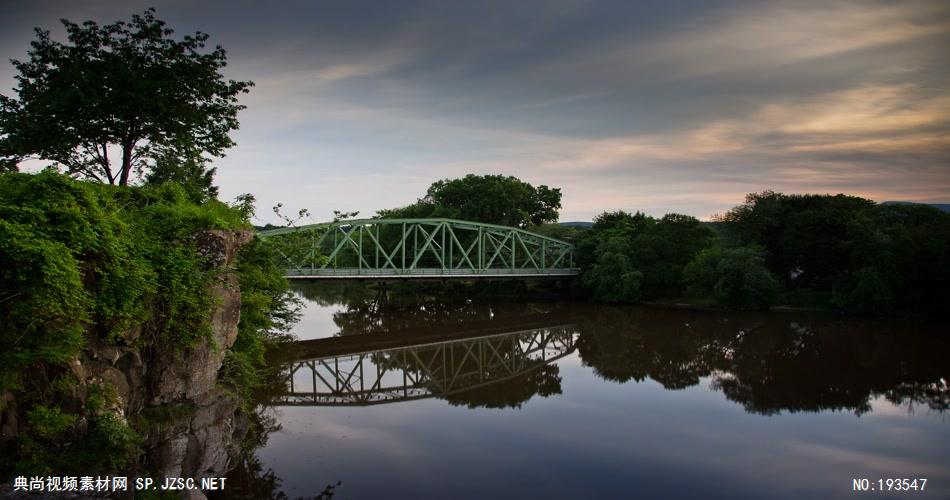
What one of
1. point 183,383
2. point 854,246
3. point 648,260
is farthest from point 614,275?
point 183,383

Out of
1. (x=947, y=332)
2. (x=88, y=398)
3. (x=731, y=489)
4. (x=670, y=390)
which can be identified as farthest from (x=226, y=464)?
(x=947, y=332)

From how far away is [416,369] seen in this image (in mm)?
22172

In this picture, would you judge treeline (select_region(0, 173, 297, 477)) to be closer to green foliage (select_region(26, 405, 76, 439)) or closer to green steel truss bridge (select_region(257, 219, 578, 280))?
green foliage (select_region(26, 405, 76, 439))

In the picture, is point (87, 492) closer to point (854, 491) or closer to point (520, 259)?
point (854, 491)

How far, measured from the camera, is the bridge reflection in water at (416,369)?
60.1 feet

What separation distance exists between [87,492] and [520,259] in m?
48.5

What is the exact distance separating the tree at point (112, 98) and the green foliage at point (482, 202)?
1399 inches

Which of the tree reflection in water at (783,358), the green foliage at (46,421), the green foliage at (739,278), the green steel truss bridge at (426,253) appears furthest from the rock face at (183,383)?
the green foliage at (739,278)

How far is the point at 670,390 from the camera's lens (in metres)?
18.6

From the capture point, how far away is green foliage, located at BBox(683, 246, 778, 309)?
1416 inches

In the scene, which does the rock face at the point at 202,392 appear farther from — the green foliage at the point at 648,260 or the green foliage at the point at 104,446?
the green foliage at the point at 648,260

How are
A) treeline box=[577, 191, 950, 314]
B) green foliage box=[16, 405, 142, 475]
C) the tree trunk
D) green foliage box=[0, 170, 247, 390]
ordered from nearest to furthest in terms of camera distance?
green foliage box=[0, 170, 247, 390], green foliage box=[16, 405, 142, 475], the tree trunk, treeline box=[577, 191, 950, 314]

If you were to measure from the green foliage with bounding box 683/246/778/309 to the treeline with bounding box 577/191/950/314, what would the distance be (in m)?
0.06

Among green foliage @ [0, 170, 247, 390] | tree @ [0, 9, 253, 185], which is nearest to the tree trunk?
tree @ [0, 9, 253, 185]
